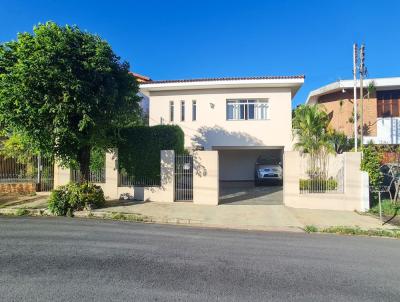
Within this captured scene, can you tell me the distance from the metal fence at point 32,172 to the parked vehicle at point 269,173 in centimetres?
1170

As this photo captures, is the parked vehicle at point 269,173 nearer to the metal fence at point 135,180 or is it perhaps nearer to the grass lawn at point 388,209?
the grass lawn at point 388,209

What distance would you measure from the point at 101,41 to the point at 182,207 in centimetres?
696

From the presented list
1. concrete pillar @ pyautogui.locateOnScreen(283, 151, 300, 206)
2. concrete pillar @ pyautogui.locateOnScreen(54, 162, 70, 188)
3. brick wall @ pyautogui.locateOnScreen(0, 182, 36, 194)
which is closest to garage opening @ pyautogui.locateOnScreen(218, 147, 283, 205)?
concrete pillar @ pyautogui.locateOnScreen(283, 151, 300, 206)

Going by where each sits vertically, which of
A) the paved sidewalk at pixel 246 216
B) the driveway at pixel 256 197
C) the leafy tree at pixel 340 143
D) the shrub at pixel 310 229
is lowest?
the shrub at pixel 310 229

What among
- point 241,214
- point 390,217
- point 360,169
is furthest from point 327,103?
point 241,214

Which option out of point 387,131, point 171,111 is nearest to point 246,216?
point 171,111

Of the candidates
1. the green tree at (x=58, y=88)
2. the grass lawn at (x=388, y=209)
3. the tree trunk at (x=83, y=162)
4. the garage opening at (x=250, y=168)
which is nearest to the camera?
the green tree at (x=58, y=88)

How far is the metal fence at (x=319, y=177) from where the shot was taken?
12078 millimetres

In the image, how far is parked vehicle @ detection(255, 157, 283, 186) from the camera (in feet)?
59.3

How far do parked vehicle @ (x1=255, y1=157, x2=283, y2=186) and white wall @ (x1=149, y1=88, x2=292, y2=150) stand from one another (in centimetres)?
163

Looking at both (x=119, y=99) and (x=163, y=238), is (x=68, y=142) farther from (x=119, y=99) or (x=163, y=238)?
(x=163, y=238)

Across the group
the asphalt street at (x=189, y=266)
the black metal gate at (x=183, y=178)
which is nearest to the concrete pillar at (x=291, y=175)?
the black metal gate at (x=183, y=178)

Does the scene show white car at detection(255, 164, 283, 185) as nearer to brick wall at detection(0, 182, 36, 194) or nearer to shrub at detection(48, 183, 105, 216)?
shrub at detection(48, 183, 105, 216)

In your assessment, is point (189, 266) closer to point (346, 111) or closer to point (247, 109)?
point (247, 109)
